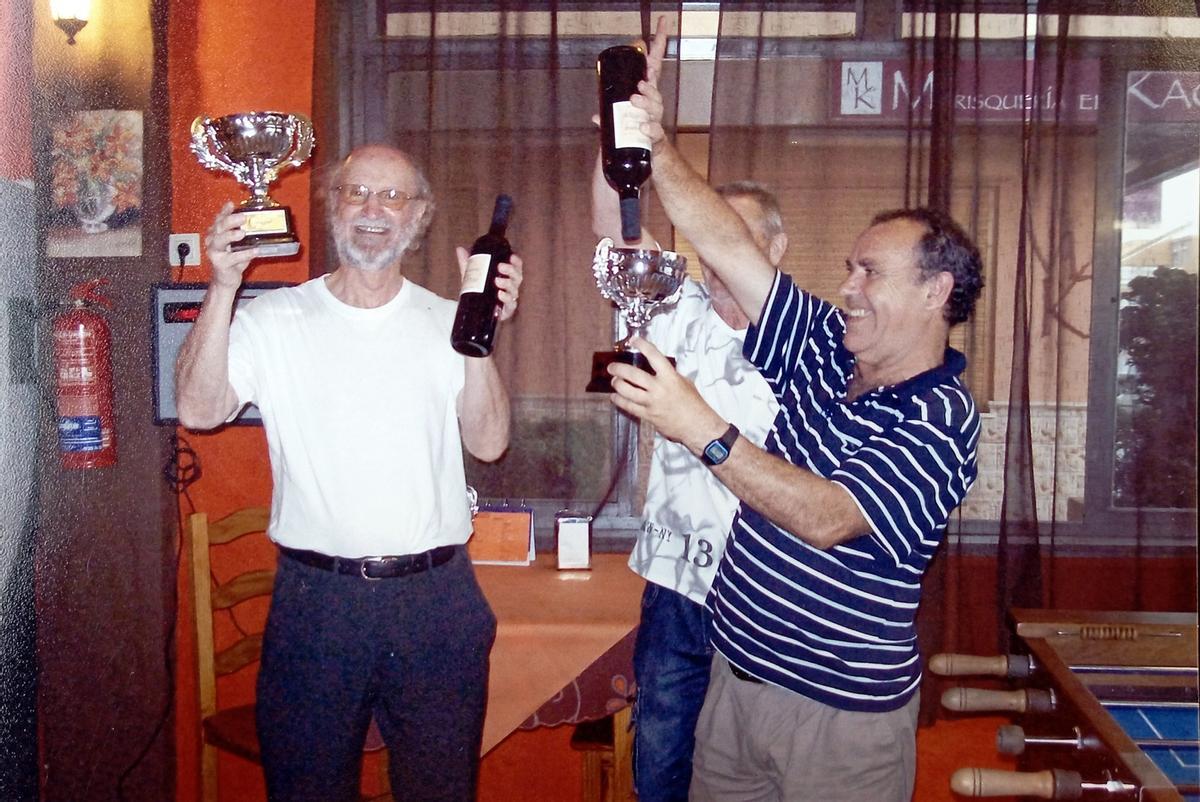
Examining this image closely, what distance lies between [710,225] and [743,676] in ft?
2.38

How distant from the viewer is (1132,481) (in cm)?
251

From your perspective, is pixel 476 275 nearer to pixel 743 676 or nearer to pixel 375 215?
pixel 375 215

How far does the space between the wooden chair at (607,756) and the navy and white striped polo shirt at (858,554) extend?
2.52 ft

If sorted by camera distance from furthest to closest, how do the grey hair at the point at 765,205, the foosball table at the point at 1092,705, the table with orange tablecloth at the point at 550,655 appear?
the table with orange tablecloth at the point at 550,655 → the grey hair at the point at 765,205 → the foosball table at the point at 1092,705

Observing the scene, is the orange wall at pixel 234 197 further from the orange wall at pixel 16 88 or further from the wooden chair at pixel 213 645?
the orange wall at pixel 16 88

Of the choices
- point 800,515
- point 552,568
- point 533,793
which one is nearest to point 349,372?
point 800,515

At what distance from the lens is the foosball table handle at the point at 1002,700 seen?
1193 mm

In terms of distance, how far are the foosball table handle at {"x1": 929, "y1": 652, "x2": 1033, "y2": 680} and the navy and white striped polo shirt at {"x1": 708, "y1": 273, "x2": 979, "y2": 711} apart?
0.09 m

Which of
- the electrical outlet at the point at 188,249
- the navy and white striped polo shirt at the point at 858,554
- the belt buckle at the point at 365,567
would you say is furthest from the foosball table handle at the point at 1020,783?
the electrical outlet at the point at 188,249

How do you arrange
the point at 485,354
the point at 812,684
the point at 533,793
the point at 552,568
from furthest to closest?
the point at 533,793, the point at 552,568, the point at 485,354, the point at 812,684

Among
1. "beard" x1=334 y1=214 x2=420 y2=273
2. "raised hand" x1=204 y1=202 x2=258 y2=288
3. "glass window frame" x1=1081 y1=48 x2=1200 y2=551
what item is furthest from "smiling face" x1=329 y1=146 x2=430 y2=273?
"glass window frame" x1=1081 y1=48 x2=1200 y2=551

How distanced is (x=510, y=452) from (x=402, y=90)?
3.38 feet

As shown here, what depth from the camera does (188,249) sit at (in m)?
2.13

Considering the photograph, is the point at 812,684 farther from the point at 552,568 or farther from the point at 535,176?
the point at 535,176
